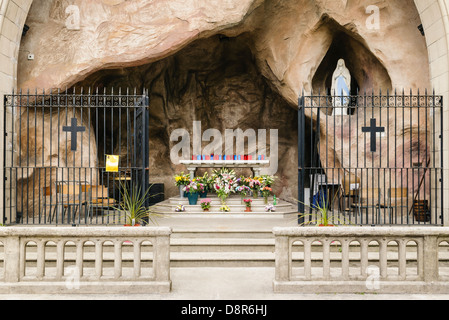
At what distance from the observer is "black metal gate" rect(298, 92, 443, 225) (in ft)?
25.5

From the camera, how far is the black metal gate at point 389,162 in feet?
25.5

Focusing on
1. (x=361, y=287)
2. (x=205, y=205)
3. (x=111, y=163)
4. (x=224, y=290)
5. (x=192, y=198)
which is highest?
(x=111, y=163)

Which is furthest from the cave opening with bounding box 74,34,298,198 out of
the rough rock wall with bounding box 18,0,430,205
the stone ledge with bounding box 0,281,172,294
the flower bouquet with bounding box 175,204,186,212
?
the stone ledge with bounding box 0,281,172,294

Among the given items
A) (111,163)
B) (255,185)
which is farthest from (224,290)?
(255,185)

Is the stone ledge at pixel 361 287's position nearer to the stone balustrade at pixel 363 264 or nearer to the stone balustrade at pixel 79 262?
the stone balustrade at pixel 363 264

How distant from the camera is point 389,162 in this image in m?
10.7

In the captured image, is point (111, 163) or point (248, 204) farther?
point (248, 204)

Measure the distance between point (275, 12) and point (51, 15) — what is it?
6.38 m

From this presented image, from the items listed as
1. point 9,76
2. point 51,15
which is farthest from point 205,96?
point 9,76

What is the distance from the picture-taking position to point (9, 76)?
8.61m

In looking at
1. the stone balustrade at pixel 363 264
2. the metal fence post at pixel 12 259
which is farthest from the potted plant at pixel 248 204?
the metal fence post at pixel 12 259

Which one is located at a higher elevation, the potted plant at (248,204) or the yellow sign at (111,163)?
the yellow sign at (111,163)

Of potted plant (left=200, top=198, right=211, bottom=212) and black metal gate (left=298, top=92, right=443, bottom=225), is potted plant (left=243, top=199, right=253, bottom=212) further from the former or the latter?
black metal gate (left=298, top=92, right=443, bottom=225)

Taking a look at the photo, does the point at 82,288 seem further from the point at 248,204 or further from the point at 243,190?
the point at 243,190
